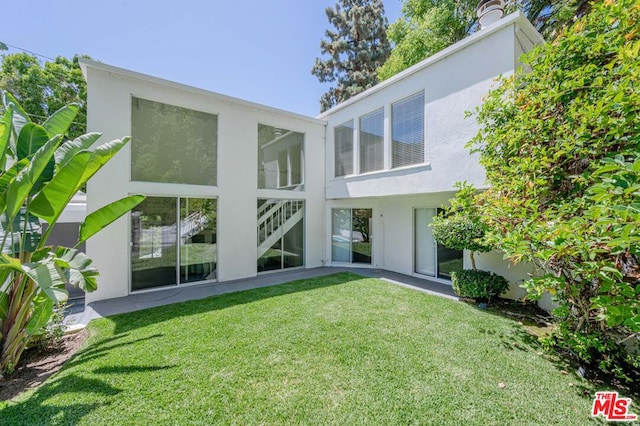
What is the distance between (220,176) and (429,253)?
8764mm

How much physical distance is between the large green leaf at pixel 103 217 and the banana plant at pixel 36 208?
0.01 metres

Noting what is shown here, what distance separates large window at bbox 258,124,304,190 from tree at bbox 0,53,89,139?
1455 centimetres

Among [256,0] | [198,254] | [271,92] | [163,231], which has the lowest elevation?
[198,254]

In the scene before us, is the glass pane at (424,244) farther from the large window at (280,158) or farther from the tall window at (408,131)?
the large window at (280,158)

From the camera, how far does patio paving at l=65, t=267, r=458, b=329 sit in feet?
22.7

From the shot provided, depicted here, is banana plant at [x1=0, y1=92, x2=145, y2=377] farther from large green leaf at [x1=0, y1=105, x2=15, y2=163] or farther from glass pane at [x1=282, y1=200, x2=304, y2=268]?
glass pane at [x1=282, y1=200, x2=304, y2=268]

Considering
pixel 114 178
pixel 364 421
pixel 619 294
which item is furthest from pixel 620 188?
pixel 114 178

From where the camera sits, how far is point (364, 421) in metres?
3.20

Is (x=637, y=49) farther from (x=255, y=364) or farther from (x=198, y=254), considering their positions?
(x=198, y=254)

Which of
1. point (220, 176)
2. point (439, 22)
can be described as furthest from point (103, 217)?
point (439, 22)

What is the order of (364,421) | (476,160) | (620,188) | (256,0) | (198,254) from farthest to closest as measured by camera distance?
(256,0), (198,254), (476,160), (364,421), (620,188)

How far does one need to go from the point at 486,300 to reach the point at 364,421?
6083mm

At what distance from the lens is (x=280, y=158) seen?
37.6ft

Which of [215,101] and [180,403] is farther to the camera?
[215,101]
